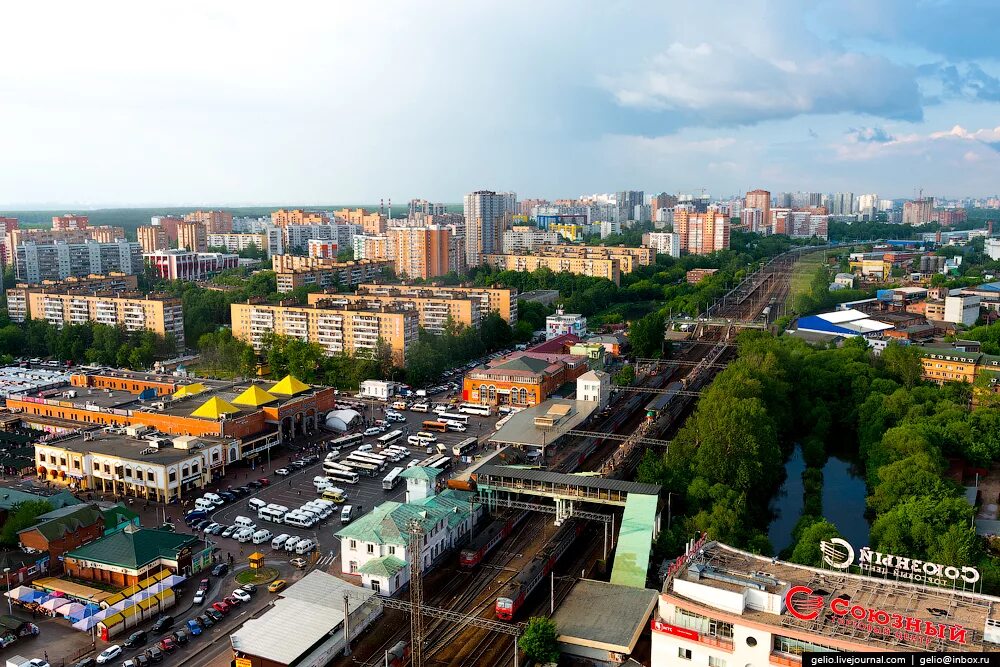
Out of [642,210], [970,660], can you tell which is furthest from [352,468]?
[642,210]

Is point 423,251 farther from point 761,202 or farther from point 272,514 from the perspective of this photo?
point 761,202

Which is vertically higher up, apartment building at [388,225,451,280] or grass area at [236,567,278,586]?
apartment building at [388,225,451,280]

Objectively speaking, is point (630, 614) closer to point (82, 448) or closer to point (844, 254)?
point (82, 448)

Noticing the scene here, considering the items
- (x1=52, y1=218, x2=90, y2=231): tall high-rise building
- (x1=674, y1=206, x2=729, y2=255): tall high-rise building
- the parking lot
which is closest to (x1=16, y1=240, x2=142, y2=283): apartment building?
(x1=52, y1=218, x2=90, y2=231): tall high-rise building

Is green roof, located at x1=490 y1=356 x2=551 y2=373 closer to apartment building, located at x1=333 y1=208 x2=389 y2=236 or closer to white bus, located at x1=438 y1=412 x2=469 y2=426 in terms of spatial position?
white bus, located at x1=438 y1=412 x2=469 y2=426

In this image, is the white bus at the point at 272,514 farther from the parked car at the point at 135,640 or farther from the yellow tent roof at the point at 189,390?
the yellow tent roof at the point at 189,390
